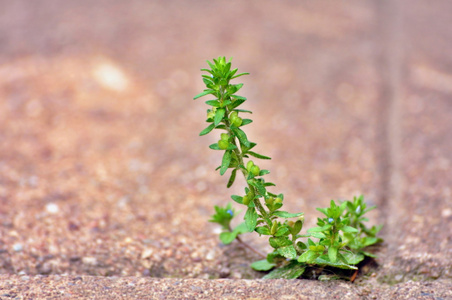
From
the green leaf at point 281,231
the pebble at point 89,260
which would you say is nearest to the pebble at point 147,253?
the pebble at point 89,260

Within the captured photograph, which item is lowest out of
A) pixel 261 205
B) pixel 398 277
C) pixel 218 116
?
pixel 398 277

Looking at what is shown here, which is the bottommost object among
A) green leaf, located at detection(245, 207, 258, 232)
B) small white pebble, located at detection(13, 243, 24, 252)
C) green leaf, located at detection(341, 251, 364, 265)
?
green leaf, located at detection(341, 251, 364, 265)

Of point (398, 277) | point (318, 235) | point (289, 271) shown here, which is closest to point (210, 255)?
point (289, 271)

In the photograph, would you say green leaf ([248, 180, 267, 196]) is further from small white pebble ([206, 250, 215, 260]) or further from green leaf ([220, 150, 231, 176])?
small white pebble ([206, 250, 215, 260])

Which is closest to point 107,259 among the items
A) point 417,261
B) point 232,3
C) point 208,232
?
point 208,232

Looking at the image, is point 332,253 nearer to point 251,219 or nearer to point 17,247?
point 251,219

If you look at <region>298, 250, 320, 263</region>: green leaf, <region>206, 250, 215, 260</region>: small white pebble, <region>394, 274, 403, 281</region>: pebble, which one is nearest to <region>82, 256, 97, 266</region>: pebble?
<region>206, 250, 215, 260</region>: small white pebble

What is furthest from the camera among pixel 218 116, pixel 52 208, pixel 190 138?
pixel 190 138

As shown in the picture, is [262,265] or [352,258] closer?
[352,258]
